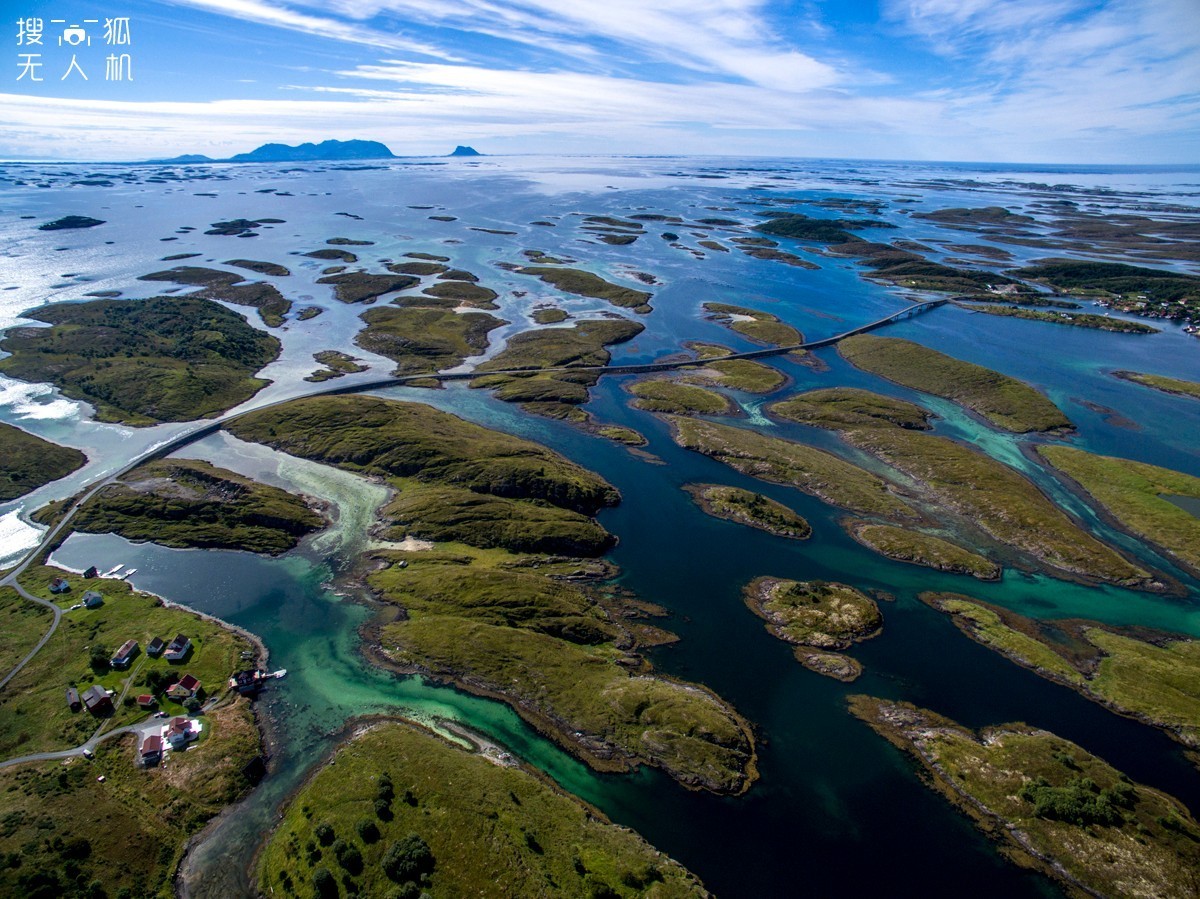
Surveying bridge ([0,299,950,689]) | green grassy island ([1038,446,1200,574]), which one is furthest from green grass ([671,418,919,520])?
bridge ([0,299,950,689])

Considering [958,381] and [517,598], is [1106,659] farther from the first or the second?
[958,381]

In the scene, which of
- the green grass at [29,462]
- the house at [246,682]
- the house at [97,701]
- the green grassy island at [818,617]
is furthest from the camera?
the green grass at [29,462]

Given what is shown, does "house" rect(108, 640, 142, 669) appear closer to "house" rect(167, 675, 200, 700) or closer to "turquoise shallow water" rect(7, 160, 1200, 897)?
"house" rect(167, 675, 200, 700)

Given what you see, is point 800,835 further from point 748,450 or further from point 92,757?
point 748,450

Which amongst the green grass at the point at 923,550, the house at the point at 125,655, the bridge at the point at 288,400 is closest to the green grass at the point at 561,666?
the house at the point at 125,655

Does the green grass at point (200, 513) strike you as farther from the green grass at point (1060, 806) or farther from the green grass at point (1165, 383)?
the green grass at point (1165, 383)

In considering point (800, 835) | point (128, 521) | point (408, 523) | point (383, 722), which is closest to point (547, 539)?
point (408, 523)
